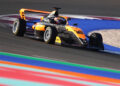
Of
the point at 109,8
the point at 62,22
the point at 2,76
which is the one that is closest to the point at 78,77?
the point at 2,76

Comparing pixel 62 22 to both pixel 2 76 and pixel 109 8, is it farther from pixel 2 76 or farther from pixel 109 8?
pixel 109 8

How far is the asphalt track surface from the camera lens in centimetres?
725

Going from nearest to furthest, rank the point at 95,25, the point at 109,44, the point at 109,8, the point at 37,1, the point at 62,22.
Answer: the point at 62,22 < the point at 109,44 < the point at 95,25 < the point at 109,8 < the point at 37,1

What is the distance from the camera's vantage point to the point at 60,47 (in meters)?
8.83

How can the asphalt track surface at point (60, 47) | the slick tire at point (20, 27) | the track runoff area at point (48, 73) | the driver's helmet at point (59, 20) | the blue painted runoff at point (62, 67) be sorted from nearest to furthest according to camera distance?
1. the track runoff area at point (48, 73)
2. the blue painted runoff at point (62, 67)
3. the asphalt track surface at point (60, 47)
4. the driver's helmet at point (59, 20)
5. the slick tire at point (20, 27)

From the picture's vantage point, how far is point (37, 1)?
22234 millimetres

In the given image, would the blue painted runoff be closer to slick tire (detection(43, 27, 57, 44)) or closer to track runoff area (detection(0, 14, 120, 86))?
track runoff area (detection(0, 14, 120, 86))

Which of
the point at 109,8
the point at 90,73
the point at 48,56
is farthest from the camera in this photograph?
the point at 109,8

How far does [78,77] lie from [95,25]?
8869 mm

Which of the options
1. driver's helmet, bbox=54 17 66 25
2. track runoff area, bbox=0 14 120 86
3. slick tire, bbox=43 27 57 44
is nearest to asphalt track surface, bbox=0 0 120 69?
slick tire, bbox=43 27 57 44

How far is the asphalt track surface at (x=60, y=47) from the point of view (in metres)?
7.25

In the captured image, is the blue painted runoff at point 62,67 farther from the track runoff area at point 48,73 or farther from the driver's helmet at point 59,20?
the driver's helmet at point 59,20

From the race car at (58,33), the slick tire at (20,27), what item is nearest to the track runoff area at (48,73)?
the race car at (58,33)

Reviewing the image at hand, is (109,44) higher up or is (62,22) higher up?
(62,22)
